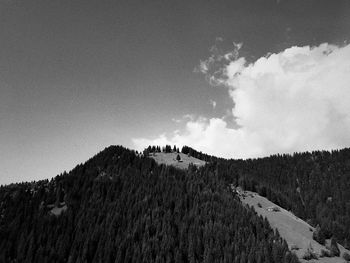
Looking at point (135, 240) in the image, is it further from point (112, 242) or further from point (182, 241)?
point (182, 241)

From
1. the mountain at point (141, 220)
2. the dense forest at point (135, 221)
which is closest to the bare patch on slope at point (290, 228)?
the mountain at point (141, 220)

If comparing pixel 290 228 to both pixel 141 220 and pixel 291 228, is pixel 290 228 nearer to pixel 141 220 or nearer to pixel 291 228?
pixel 291 228

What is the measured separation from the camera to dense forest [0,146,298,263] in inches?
4867

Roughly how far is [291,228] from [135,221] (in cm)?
7177

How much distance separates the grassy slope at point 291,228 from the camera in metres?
125

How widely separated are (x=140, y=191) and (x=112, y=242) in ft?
128

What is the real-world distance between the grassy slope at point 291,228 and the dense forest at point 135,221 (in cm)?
762

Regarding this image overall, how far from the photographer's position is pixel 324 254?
122500 mm

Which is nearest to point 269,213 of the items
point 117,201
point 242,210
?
point 242,210

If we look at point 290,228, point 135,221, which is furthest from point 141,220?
point 290,228

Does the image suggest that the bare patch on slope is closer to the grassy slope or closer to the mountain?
the grassy slope

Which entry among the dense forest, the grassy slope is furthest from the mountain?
the grassy slope

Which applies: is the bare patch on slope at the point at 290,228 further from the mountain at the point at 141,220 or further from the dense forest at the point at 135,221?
the dense forest at the point at 135,221

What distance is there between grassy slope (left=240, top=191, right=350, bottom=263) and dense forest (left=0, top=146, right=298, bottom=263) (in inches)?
300
